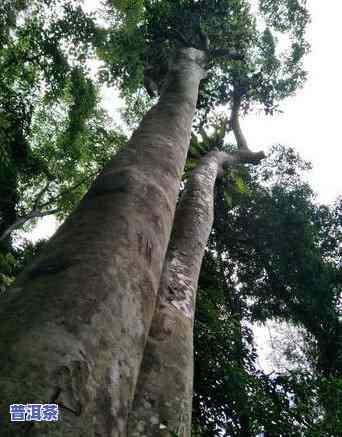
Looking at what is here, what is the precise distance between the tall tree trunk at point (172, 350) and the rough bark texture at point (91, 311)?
0.35 metres

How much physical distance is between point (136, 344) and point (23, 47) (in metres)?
11.0

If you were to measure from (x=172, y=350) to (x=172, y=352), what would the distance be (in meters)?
0.01

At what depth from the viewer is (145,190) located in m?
2.04

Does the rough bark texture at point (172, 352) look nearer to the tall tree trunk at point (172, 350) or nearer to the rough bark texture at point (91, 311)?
the tall tree trunk at point (172, 350)

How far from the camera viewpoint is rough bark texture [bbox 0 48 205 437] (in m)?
0.94

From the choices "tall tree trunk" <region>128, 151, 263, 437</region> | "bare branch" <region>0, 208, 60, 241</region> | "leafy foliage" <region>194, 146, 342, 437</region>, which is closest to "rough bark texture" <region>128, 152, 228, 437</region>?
"tall tree trunk" <region>128, 151, 263, 437</region>

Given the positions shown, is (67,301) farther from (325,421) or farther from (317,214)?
(317,214)

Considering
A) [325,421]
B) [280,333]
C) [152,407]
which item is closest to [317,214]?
[280,333]

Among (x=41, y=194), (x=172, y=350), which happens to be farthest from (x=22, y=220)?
(x=172, y=350)

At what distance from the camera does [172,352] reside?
73.6 inches

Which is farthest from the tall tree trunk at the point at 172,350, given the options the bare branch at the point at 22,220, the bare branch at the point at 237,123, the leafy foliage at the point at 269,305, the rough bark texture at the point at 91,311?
the bare branch at the point at 22,220

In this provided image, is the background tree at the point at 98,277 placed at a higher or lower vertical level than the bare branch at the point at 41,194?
lower

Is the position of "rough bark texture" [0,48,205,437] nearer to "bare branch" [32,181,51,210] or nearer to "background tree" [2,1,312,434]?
"background tree" [2,1,312,434]

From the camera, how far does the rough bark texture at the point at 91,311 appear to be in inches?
36.9
